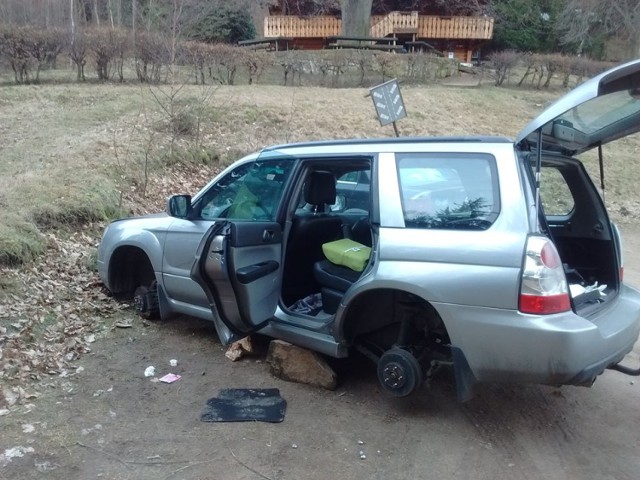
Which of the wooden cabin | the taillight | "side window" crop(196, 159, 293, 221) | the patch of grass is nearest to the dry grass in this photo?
the patch of grass

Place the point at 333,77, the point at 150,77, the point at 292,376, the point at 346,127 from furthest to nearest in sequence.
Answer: the point at 333,77 → the point at 150,77 → the point at 346,127 → the point at 292,376

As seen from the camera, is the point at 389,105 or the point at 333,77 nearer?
the point at 389,105

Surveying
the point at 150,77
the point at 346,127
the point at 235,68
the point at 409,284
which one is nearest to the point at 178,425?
the point at 409,284

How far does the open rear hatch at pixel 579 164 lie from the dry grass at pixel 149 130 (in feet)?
16.5

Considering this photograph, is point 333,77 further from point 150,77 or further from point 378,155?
point 378,155

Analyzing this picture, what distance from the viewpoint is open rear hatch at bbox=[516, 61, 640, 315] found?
370 cm

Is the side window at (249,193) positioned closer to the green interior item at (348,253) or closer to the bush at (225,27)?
the green interior item at (348,253)

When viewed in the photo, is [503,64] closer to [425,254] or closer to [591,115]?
[591,115]

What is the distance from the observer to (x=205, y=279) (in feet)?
15.0

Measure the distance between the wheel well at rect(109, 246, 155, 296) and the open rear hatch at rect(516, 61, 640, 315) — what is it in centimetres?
369

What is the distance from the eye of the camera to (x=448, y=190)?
416 centimetres

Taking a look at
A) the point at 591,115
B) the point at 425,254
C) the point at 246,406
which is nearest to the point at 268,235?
the point at 246,406

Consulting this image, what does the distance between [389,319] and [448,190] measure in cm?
104

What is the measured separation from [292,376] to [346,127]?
10615 mm
